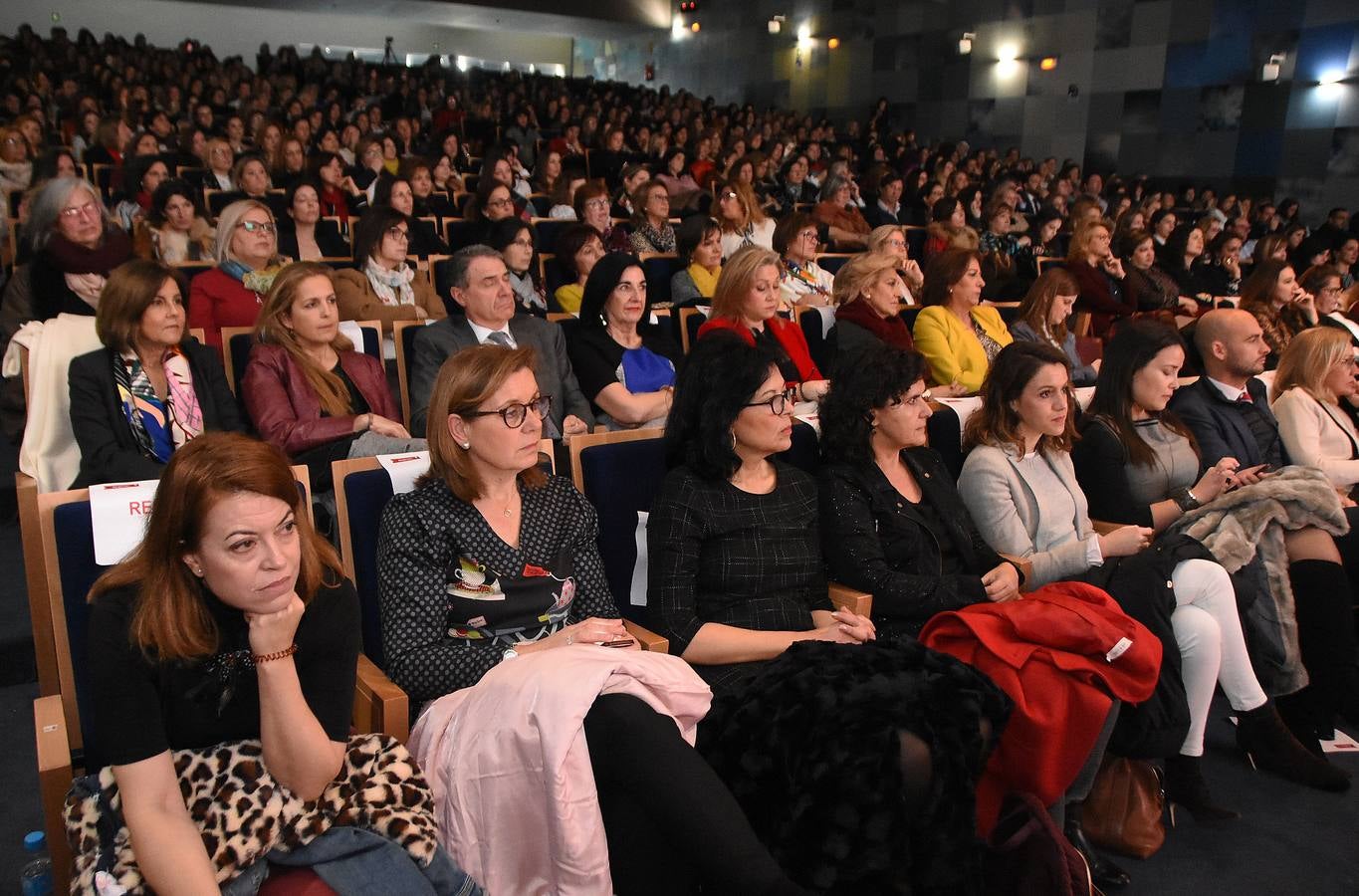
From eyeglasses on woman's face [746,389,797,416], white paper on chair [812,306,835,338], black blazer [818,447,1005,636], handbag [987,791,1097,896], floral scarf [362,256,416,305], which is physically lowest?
handbag [987,791,1097,896]

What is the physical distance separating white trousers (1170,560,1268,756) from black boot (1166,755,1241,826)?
0.17ft

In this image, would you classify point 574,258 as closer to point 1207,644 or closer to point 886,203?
point 1207,644

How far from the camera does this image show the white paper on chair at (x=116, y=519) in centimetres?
156

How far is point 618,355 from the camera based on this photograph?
321 cm

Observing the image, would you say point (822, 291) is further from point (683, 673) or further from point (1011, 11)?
point (1011, 11)

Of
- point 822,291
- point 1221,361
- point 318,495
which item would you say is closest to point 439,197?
point 822,291

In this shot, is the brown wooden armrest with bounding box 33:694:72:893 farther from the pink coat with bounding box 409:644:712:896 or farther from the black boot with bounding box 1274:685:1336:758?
the black boot with bounding box 1274:685:1336:758

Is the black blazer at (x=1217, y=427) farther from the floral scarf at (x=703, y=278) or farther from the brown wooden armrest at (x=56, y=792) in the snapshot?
the brown wooden armrest at (x=56, y=792)

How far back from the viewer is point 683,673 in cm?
163

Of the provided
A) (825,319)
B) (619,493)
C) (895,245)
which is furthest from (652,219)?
(619,493)

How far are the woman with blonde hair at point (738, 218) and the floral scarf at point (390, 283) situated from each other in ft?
6.10

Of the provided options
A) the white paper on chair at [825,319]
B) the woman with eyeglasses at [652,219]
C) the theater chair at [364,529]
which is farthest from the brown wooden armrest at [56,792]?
the woman with eyeglasses at [652,219]

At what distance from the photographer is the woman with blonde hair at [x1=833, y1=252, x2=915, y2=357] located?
371 centimetres

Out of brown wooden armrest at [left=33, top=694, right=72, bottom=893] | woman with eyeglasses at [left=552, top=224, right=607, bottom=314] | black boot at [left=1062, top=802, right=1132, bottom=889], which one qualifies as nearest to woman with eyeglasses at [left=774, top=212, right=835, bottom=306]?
woman with eyeglasses at [left=552, top=224, right=607, bottom=314]
